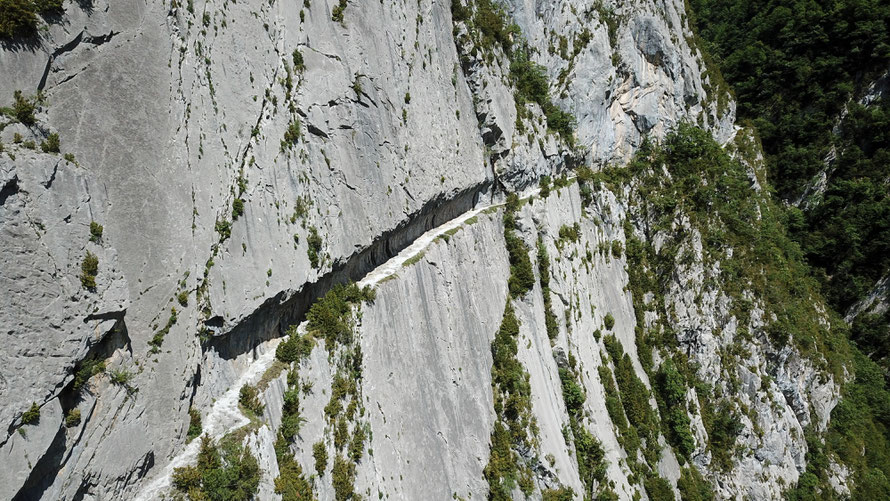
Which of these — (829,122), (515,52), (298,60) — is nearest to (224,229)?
(298,60)

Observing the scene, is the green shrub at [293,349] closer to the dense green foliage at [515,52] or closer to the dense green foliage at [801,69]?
the dense green foliage at [515,52]

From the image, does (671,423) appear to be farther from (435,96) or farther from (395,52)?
(395,52)

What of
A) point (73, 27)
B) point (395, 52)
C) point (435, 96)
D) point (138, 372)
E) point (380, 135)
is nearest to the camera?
point (73, 27)

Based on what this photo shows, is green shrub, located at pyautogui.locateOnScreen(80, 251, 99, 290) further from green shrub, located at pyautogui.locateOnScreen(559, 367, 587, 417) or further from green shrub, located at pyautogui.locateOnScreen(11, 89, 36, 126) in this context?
green shrub, located at pyautogui.locateOnScreen(559, 367, 587, 417)

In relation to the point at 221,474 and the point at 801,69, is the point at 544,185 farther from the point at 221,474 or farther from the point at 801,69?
the point at 801,69

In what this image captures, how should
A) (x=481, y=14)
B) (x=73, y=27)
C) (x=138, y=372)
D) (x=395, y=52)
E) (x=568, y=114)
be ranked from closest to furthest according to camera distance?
(x=73, y=27) → (x=138, y=372) → (x=395, y=52) → (x=481, y=14) → (x=568, y=114)

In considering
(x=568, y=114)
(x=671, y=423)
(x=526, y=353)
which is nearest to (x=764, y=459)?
(x=671, y=423)

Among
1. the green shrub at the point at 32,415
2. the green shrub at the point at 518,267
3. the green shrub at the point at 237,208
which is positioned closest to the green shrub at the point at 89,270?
the green shrub at the point at 32,415
